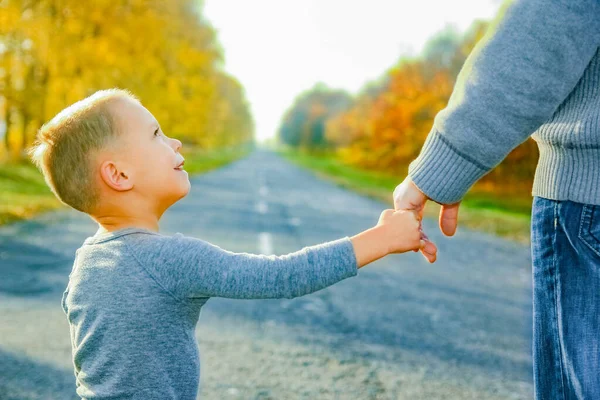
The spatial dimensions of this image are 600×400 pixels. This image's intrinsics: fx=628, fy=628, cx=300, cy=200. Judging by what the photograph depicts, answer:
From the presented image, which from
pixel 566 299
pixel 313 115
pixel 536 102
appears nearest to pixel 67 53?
pixel 536 102

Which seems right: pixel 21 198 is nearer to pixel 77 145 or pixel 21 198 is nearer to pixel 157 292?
pixel 77 145

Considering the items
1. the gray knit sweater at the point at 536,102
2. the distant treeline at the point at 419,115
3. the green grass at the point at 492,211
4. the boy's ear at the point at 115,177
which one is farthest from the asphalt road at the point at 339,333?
the distant treeline at the point at 419,115

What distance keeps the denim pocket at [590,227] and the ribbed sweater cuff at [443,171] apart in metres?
0.25

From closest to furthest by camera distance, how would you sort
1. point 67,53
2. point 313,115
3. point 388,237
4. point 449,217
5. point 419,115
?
point 388,237, point 449,217, point 67,53, point 419,115, point 313,115

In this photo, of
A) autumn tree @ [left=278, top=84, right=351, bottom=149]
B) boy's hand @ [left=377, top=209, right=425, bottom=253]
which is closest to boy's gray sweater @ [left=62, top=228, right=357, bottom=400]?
boy's hand @ [left=377, top=209, right=425, bottom=253]

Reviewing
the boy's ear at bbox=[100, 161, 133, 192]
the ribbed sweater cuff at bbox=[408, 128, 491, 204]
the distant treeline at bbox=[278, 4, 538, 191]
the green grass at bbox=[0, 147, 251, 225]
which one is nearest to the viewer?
the ribbed sweater cuff at bbox=[408, 128, 491, 204]

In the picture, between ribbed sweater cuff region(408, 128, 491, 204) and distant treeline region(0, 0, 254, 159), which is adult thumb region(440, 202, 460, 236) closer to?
ribbed sweater cuff region(408, 128, 491, 204)

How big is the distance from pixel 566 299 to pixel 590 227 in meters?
0.18

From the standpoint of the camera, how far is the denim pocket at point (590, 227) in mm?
1380

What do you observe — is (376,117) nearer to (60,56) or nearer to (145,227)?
(60,56)

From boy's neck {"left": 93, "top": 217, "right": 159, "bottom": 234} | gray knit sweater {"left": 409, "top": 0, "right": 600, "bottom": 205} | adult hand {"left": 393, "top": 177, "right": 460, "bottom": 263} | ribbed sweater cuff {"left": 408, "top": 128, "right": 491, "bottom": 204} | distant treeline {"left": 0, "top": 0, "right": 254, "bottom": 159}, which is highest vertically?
distant treeline {"left": 0, "top": 0, "right": 254, "bottom": 159}

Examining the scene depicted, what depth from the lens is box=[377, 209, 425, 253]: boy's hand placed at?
5.61ft

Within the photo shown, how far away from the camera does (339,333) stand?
439cm

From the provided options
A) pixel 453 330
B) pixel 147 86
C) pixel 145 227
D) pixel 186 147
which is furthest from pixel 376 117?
pixel 145 227
